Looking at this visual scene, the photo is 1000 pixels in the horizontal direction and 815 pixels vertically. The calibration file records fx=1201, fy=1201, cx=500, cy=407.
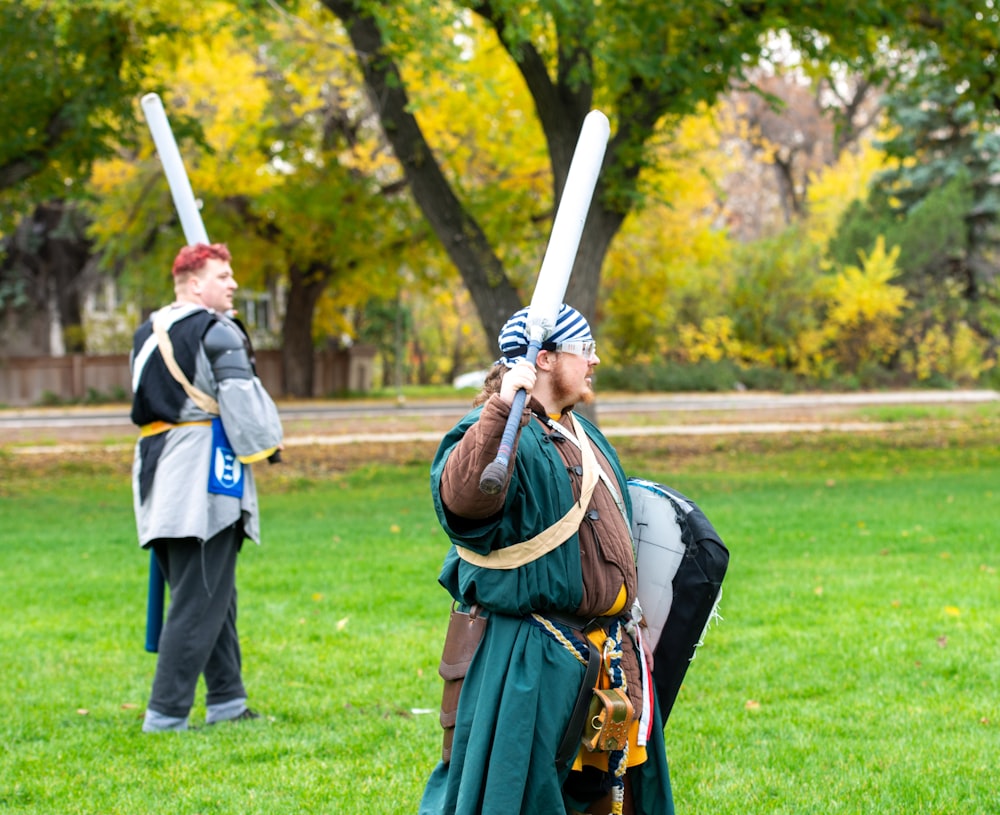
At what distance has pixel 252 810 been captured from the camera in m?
4.67

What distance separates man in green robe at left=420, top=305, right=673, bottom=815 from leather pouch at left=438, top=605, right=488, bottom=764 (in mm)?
20

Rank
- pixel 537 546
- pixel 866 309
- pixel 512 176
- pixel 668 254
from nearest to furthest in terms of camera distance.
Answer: pixel 537 546
pixel 512 176
pixel 668 254
pixel 866 309

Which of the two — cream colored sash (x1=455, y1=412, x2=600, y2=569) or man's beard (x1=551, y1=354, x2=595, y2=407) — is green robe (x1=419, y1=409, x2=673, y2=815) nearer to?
cream colored sash (x1=455, y1=412, x2=600, y2=569)

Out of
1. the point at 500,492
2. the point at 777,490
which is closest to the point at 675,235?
the point at 777,490

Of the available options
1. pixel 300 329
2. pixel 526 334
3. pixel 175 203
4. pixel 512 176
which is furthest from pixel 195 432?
pixel 300 329

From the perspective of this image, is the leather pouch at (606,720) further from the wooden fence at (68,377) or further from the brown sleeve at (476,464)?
the wooden fence at (68,377)

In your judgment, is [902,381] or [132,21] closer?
[132,21]

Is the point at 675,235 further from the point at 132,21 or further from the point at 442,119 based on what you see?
the point at 132,21

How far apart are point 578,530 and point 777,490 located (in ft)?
39.9

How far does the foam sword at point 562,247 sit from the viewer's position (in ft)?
9.97

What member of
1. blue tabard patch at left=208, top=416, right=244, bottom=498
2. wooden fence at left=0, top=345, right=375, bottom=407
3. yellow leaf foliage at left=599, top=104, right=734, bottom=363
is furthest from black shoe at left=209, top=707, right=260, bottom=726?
wooden fence at left=0, top=345, right=375, bottom=407

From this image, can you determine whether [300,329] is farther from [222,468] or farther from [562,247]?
[562,247]

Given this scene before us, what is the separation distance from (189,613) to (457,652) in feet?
8.75

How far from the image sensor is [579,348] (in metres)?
3.33
